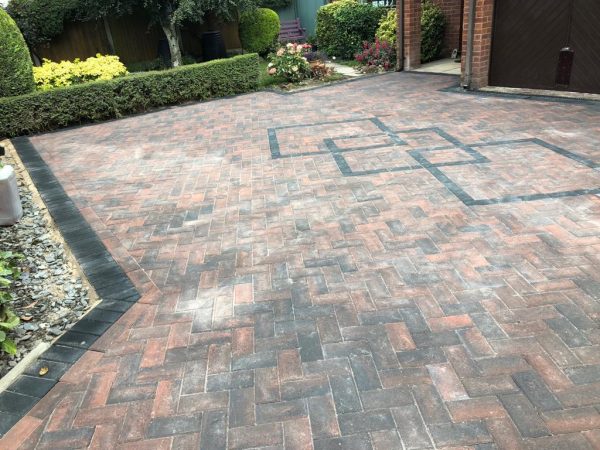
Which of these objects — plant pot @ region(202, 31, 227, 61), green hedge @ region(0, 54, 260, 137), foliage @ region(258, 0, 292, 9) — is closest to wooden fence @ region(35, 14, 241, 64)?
plant pot @ region(202, 31, 227, 61)

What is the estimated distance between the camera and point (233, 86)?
1101 centimetres

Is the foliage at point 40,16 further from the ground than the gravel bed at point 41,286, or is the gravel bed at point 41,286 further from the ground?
the foliage at point 40,16

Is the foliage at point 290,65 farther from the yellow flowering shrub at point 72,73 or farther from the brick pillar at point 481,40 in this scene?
the brick pillar at point 481,40

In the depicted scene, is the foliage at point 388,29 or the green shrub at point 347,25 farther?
the green shrub at point 347,25

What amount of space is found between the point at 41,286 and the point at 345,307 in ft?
8.23

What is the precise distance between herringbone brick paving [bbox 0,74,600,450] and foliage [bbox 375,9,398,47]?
23.0 ft

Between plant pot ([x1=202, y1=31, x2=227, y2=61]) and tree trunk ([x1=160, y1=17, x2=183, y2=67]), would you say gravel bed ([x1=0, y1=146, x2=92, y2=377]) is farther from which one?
plant pot ([x1=202, y1=31, x2=227, y2=61])

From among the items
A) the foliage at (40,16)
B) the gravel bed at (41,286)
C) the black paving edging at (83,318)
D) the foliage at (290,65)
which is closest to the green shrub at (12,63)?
the black paving edging at (83,318)

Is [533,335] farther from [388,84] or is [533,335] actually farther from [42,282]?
[388,84]

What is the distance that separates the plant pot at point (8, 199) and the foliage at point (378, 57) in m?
9.47

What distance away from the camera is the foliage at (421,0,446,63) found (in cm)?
1200

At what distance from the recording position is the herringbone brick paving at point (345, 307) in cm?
232

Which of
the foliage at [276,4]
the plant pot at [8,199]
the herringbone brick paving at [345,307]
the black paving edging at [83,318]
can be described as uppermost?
the foliage at [276,4]

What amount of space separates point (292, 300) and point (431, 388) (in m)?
1.17
